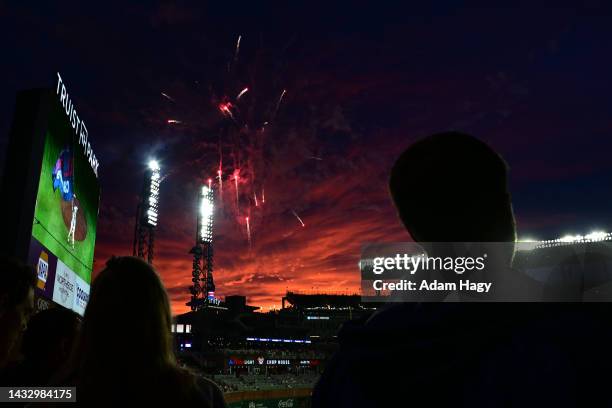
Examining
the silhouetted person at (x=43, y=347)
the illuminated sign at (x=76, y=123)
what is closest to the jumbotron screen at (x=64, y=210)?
the illuminated sign at (x=76, y=123)

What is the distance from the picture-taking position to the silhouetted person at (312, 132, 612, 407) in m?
0.97

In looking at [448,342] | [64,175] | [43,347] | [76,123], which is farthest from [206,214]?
[448,342]

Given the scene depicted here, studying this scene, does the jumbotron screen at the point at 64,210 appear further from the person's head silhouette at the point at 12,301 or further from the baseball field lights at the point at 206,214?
the baseball field lights at the point at 206,214

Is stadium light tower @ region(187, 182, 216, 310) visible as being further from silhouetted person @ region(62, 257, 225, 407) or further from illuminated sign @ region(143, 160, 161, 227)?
silhouetted person @ region(62, 257, 225, 407)

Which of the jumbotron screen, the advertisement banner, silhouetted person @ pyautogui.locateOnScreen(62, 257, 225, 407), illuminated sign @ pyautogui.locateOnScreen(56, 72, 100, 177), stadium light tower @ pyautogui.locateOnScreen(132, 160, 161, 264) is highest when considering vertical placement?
stadium light tower @ pyautogui.locateOnScreen(132, 160, 161, 264)

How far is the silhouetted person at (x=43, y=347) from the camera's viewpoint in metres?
2.97

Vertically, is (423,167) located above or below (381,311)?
above

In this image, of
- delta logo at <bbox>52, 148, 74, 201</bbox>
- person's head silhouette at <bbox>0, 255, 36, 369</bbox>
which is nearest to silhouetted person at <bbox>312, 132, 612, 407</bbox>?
person's head silhouette at <bbox>0, 255, 36, 369</bbox>

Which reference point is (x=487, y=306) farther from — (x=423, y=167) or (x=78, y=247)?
(x=78, y=247)

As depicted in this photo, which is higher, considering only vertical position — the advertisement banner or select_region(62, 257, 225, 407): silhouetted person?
the advertisement banner

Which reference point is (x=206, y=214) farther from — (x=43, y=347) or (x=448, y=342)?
(x=448, y=342)

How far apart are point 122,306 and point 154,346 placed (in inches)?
8.7

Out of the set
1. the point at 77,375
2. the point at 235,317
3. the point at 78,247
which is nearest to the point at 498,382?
the point at 77,375

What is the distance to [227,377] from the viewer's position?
183ft
